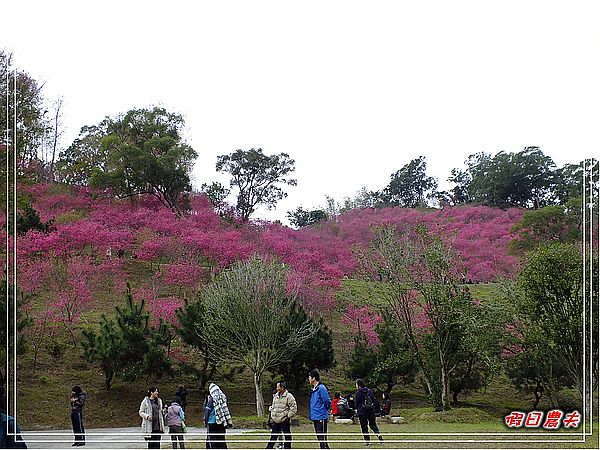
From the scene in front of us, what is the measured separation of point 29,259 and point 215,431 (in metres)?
5.67

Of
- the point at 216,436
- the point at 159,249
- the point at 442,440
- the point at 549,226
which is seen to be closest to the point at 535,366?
the point at 549,226

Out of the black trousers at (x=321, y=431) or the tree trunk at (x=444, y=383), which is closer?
the black trousers at (x=321, y=431)

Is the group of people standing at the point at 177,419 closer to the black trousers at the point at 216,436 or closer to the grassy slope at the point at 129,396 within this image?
the black trousers at the point at 216,436

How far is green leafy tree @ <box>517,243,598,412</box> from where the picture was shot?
750 centimetres

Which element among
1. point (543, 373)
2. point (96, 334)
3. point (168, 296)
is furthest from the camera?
point (168, 296)

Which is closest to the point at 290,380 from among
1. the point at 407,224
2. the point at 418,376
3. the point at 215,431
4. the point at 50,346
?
the point at 418,376

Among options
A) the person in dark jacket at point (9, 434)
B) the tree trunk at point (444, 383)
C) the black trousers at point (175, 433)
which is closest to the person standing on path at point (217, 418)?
the black trousers at point (175, 433)

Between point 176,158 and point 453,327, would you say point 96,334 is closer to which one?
point 176,158

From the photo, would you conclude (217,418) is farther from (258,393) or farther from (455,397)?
(455,397)

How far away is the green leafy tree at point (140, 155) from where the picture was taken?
10242 millimetres

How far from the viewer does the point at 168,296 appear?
35.7 ft

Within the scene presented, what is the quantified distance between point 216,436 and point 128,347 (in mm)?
3980

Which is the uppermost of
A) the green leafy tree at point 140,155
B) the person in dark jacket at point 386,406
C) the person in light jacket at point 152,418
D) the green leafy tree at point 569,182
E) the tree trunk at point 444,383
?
the green leafy tree at point 140,155

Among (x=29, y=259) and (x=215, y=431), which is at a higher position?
(x=29, y=259)
